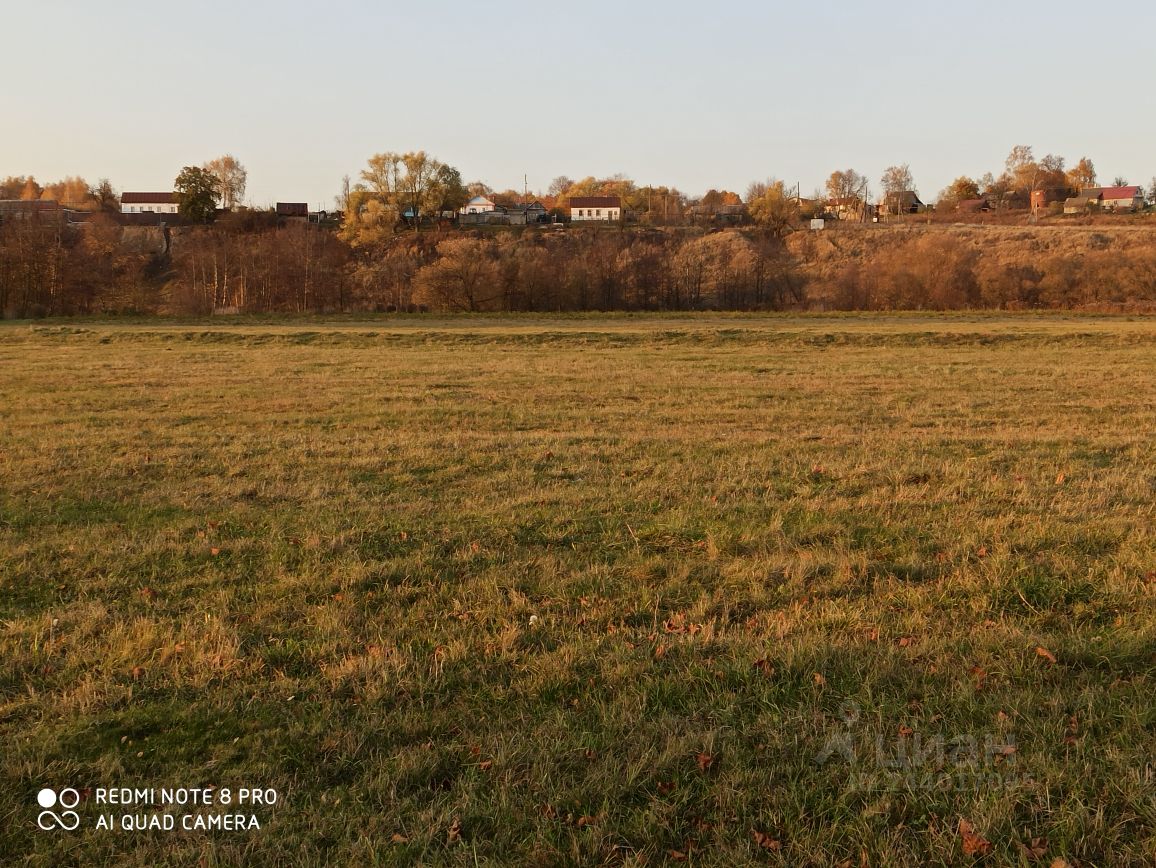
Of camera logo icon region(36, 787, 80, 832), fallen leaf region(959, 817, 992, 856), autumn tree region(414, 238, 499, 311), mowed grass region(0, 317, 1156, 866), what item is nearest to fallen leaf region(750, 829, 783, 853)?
mowed grass region(0, 317, 1156, 866)

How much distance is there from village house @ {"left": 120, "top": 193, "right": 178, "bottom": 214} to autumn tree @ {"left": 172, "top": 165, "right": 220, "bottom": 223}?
33.6 meters

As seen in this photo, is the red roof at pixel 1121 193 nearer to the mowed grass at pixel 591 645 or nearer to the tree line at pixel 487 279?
the tree line at pixel 487 279

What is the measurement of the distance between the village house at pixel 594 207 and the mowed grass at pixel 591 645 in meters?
124

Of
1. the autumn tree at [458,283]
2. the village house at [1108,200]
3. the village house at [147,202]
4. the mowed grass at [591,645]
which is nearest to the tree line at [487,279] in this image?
the autumn tree at [458,283]

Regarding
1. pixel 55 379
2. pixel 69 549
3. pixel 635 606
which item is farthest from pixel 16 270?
pixel 635 606

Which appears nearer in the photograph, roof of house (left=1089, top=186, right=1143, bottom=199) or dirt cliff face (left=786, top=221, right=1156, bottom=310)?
dirt cliff face (left=786, top=221, right=1156, bottom=310)

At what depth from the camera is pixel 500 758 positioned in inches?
A: 161

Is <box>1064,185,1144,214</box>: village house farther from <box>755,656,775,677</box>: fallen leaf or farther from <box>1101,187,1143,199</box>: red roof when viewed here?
<box>755,656,775,677</box>: fallen leaf

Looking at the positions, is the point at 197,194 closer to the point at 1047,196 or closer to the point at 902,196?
the point at 902,196

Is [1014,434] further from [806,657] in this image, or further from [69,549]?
[69,549]

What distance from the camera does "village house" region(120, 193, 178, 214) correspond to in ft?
449

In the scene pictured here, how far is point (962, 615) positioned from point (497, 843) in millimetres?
3854

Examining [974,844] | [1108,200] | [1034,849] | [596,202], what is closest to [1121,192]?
[1108,200]

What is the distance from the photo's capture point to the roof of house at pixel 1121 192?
13550 centimetres
